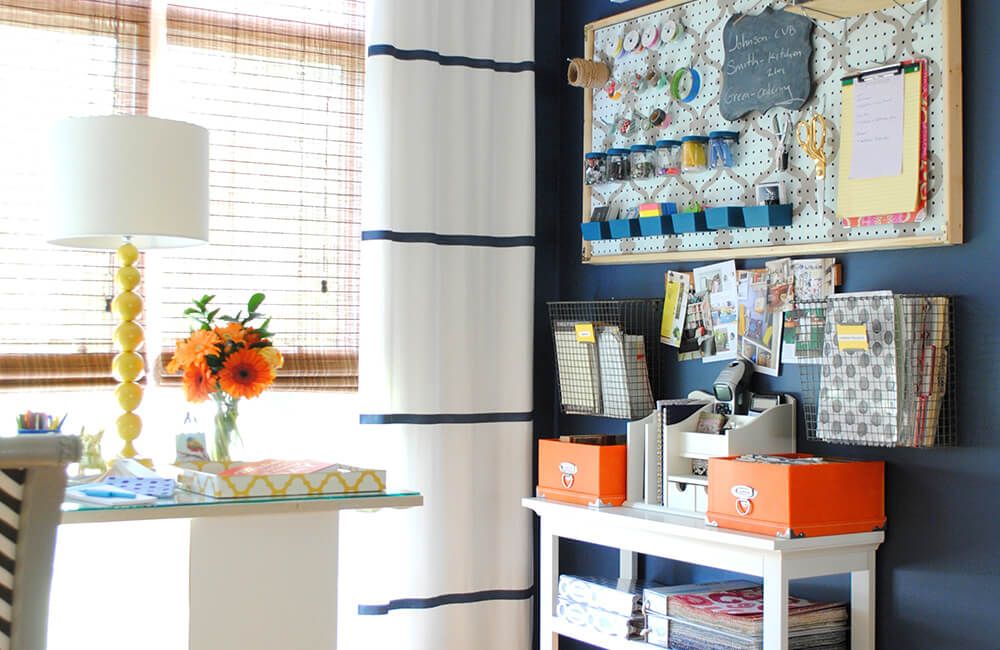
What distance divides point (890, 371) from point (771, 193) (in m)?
0.60

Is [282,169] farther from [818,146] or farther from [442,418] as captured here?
[818,146]

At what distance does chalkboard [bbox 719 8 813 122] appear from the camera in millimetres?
2750

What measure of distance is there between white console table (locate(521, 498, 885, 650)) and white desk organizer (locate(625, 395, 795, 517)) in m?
0.06

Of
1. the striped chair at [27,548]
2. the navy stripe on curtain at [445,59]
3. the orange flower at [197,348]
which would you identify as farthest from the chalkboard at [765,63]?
the striped chair at [27,548]

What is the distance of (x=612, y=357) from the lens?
3.09 meters

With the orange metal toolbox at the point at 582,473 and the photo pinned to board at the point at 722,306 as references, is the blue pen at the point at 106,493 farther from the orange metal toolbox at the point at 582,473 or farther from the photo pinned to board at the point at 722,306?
the photo pinned to board at the point at 722,306

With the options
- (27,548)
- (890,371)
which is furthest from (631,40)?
(27,548)

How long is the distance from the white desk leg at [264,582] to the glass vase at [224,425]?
28 centimetres

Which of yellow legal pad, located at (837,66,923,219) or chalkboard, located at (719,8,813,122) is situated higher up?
chalkboard, located at (719,8,813,122)

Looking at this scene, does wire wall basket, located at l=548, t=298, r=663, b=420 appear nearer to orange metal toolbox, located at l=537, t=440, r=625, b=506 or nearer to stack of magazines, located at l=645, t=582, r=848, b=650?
orange metal toolbox, located at l=537, t=440, r=625, b=506

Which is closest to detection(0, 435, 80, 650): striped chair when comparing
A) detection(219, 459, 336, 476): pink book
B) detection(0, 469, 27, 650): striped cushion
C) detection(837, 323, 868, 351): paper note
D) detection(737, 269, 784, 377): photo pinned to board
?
detection(0, 469, 27, 650): striped cushion

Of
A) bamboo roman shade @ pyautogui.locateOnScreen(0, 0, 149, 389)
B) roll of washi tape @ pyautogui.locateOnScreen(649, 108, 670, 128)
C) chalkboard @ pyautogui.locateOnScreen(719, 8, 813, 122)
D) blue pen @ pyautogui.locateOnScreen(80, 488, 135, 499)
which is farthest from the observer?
roll of washi tape @ pyautogui.locateOnScreen(649, 108, 670, 128)

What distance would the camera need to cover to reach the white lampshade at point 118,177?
8.18 feet

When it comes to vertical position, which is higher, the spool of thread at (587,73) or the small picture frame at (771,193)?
the spool of thread at (587,73)
